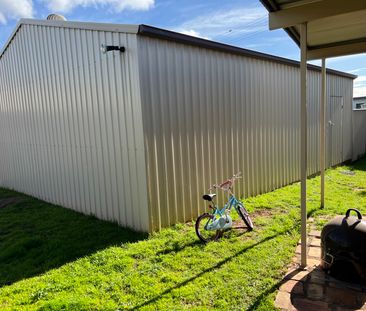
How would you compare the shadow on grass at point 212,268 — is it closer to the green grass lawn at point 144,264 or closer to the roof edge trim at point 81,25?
the green grass lawn at point 144,264

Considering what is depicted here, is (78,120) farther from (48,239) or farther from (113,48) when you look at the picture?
(48,239)

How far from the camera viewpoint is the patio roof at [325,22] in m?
2.83

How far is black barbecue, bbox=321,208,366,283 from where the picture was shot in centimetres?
282

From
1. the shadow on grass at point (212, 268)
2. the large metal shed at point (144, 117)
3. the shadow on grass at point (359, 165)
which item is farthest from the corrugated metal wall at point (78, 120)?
the shadow on grass at point (359, 165)

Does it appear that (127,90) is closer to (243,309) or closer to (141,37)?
(141,37)

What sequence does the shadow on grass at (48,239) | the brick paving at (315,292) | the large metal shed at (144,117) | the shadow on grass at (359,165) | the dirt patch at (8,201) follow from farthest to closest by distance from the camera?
1. the shadow on grass at (359,165)
2. the dirt patch at (8,201)
3. the large metal shed at (144,117)
4. the shadow on grass at (48,239)
5. the brick paving at (315,292)

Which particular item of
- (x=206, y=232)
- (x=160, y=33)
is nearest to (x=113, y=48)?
(x=160, y=33)

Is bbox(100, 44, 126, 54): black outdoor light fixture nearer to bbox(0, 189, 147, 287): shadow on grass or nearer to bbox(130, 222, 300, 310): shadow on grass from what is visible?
bbox(0, 189, 147, 287): shadow on grass

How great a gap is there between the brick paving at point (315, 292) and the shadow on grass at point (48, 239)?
2.09 metres

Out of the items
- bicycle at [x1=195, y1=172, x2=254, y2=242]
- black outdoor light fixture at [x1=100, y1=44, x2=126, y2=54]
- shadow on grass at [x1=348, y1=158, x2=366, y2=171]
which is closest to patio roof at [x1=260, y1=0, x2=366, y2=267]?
bicycle at [x1=195, y1=172, x2=254, y2=242]

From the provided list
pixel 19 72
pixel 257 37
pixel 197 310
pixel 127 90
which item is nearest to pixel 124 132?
pixel 127 90

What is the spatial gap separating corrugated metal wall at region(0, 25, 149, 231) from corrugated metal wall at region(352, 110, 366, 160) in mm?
9264

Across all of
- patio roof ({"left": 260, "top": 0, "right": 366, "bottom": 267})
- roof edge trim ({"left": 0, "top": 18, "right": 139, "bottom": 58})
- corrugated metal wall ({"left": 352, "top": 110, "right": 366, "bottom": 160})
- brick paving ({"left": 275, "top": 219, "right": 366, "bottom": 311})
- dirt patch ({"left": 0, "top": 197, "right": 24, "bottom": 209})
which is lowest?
dirt patch ({"left": 0, "top": 197, "right": 24, "bottom": 209})

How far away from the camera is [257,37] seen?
43.8ft
